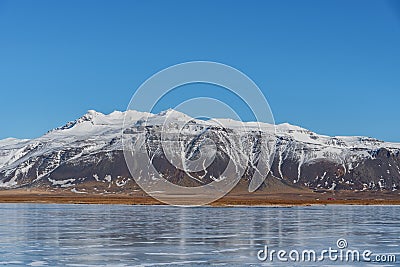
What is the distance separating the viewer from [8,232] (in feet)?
104

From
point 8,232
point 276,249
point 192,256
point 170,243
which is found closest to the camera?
point 192,256

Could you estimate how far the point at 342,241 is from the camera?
91.7 feet

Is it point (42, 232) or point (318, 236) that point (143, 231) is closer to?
point (42, 232)

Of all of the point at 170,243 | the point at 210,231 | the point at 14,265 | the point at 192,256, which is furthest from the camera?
the point at 210,231

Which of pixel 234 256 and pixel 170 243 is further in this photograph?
pixel 170 243

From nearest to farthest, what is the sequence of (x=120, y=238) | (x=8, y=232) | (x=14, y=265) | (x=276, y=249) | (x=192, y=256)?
(x=14, y=265), (x=192, y=256), (x=276, y=249), (x=120, y=238), (x=8, y=232)

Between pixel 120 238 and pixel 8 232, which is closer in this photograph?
pixel 120 238

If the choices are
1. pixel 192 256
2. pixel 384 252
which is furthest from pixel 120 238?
pixel 384 252

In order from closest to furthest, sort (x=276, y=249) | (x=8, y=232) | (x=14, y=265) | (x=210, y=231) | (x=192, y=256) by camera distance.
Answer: (x=14, y=265) < (x=192, y=256) < (x=276, y=249) < (x=8, y=232) < (x=210, y=231)

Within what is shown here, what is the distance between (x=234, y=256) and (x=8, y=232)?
13.8 m

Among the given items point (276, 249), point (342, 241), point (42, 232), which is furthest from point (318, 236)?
point (42, 232)

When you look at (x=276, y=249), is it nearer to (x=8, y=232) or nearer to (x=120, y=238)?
(x=120, y=238)

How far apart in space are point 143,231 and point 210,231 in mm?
3475

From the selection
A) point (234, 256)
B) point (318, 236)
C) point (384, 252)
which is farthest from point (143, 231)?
point (384, 252)
